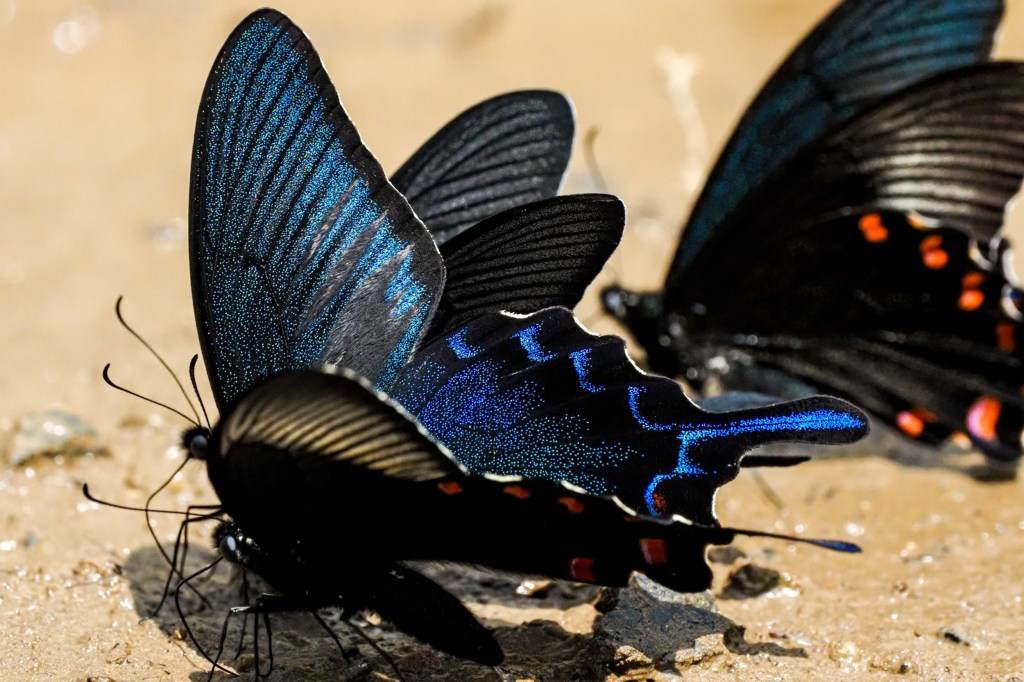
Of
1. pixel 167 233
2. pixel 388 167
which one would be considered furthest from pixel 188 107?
pixel 388 167

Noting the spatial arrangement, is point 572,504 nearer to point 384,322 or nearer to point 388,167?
point 384,322

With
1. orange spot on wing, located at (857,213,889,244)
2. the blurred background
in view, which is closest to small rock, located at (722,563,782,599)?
orange spot on wing, located at (857,213,889,244)

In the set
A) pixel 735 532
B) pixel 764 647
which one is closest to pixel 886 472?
pixel 764 647

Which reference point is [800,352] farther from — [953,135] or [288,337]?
[288,337]

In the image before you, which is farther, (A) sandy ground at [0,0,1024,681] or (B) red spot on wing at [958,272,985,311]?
(B) red spot on wing at [958,272,985,311]

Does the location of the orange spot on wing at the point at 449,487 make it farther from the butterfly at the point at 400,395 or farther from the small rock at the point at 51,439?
the small rock at the point at 51,439

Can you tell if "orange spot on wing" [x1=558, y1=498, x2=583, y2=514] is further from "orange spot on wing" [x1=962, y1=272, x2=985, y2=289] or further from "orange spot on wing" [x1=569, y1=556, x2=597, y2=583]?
"orange spot on wing" [x1=962, y1=272, x2=985, y2=289]
